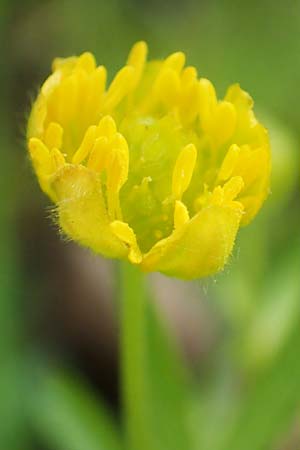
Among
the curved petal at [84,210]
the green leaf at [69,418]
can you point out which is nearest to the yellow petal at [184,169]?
the curved petal at [84,210]

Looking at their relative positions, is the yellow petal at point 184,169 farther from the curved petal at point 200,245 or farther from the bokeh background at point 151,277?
the bokeh background at point 151,277

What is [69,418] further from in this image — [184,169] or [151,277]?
[184,169]

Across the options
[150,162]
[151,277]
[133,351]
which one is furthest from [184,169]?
[151,277]

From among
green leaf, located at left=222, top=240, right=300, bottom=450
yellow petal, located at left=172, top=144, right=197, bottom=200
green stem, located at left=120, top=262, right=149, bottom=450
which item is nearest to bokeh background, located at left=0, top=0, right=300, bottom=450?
green leaf, located at left=222, top=240, right=300, bottom=450

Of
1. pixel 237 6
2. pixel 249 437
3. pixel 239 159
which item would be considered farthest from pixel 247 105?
pixel 237 6

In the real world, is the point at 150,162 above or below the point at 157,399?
above

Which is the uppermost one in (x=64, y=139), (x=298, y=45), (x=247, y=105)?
(x=298, y=45)

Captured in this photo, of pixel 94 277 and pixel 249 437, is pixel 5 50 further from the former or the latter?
pixel 249 437
